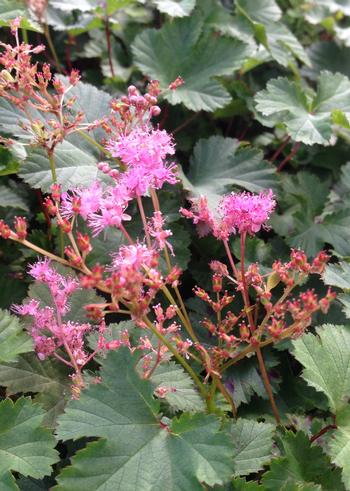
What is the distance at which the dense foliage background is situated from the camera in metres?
1.27

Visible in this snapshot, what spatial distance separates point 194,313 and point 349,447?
0.69m

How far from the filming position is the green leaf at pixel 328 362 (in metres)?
1.49

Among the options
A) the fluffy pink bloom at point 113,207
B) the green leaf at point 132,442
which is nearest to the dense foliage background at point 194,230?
the green leaf at point 132,442

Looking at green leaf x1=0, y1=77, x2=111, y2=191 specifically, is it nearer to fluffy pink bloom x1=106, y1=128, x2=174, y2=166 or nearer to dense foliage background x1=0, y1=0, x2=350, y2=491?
dense foliage background x1=0, y1=0, x2=350, y2=491

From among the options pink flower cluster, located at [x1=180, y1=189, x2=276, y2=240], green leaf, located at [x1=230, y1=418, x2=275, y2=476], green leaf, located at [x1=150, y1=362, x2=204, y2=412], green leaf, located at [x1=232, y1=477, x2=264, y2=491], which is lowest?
green leaf, located at [x1=230, y1=418, x2=275, y2=476]

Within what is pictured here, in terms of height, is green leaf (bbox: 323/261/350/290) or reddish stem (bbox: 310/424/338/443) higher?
green leaf (bbox: 323/261/350/290)

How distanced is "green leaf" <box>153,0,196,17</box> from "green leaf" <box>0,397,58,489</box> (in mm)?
1699

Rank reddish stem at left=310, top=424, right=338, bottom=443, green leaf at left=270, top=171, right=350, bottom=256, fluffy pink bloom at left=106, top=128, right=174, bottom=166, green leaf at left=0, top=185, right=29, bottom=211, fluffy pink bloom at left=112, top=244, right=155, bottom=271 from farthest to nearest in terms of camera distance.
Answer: green leaf at left=270, top=171, right=350, bottom=256 < green leaf at left=0, top=185, right=29, bottom=211 < reddish stem at left=310, top=424, right=338, bottom=443 < fluffy pink bloom at left=106, top=128, right=174, bottom=166 < fluffy pink bloom at left=112, top=244, right=155, bottom=271

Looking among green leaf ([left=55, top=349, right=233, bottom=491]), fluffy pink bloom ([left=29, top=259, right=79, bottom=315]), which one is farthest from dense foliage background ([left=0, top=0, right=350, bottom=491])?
fluffy pink bloom ([left=29, top=259, right=79, bottom=315])

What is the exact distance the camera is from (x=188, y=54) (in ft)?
7.71

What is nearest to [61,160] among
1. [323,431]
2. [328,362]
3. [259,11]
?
[328,362]

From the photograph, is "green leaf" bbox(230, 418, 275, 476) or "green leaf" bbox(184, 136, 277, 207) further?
"green leaf" bbox(184, 136, 277, 207)

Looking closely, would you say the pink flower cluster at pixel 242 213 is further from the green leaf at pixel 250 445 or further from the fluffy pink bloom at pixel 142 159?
the green leaf at pixel 250 445

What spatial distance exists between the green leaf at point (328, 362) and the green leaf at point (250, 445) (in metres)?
0.17
